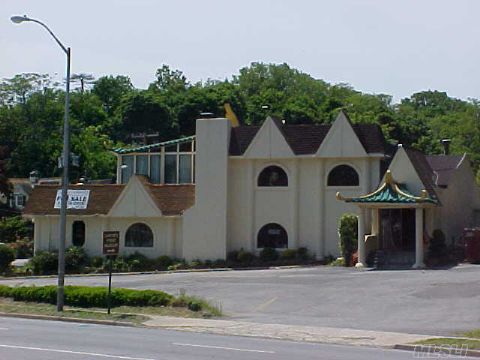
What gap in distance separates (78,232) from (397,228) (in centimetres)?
1970

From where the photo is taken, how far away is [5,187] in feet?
263

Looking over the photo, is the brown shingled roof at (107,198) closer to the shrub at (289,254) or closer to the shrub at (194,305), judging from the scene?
the shrub at (289,254)

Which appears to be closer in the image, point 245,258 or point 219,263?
point 245,258

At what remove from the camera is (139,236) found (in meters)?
54.5

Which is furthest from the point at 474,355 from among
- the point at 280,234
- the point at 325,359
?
the point at 280,234

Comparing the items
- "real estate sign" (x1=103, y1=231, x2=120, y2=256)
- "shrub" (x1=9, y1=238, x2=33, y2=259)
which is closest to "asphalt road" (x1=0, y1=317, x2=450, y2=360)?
"real estate sign" (x1=103, y1=231, x2=120, y2=256)

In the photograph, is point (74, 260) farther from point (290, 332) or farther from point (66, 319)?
point (290, 332)

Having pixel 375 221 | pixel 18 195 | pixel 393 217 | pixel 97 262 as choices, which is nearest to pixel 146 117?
pixel 18 195

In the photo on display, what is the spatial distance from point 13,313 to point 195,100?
7877cm

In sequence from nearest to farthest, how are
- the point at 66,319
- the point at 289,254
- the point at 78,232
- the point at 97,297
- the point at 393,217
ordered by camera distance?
the point at 66,319, the point at 97,297, the point at 393,217, the point at 289,254, the point at 78,232

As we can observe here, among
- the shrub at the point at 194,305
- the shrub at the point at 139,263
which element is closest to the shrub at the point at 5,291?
the shrub at the point at 194,305

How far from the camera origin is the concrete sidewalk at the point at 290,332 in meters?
22.4

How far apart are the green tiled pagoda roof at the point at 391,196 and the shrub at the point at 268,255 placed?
7.43 meters

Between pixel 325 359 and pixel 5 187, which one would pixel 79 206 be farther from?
pixel 325 359
